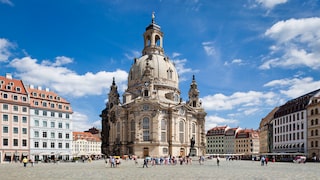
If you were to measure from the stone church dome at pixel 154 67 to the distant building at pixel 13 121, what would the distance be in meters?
45.5

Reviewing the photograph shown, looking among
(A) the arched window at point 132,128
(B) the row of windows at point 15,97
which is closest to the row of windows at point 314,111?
(A) the arched window at point 132,128

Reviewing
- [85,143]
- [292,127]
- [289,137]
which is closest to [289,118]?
[292,127]

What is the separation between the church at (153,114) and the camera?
109475 millimetres

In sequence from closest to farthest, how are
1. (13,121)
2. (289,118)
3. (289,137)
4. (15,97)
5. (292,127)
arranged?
(13,121), (15,97), (292,127), (289,137), (289,118)

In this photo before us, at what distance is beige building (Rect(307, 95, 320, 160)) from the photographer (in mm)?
87625

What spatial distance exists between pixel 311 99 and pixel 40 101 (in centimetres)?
6925

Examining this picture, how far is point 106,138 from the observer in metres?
132

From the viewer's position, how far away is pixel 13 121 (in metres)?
80.2

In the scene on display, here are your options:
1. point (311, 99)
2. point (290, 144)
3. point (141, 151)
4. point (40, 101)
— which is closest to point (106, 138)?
point (141, 151)

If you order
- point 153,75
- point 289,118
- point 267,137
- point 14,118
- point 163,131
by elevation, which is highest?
point 153,75

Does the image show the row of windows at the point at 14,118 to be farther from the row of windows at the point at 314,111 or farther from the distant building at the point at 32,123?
the row of windows at the point at 314,111

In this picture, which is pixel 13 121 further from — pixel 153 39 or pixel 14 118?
pixel 153 39

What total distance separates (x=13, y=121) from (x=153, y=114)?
140ft

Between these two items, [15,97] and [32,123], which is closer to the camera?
[15,97]
